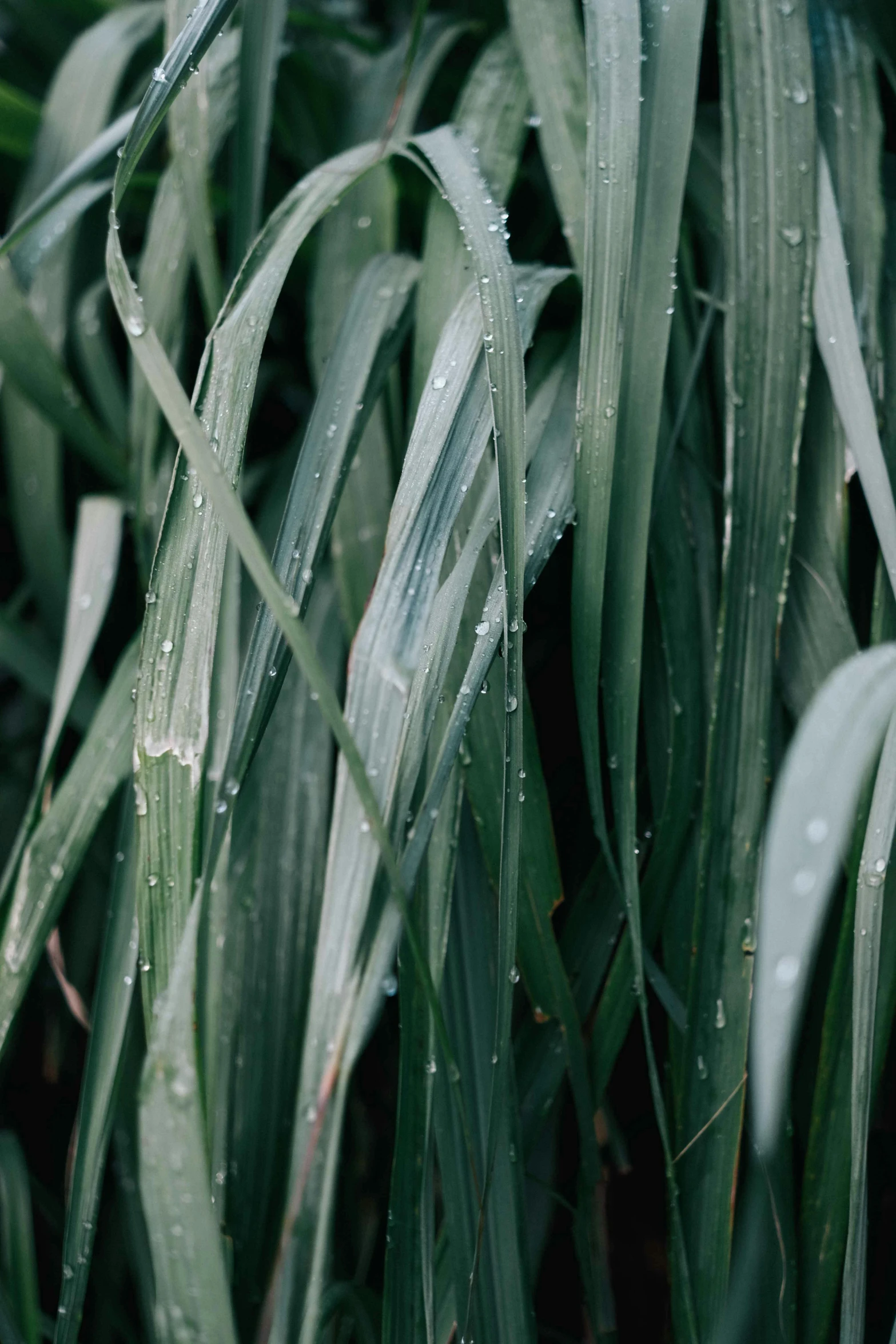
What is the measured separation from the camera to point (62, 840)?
44 centimetres

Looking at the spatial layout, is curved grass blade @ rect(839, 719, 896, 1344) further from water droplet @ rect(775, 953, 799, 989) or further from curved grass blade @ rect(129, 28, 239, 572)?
curved grass blade @ rect(129, 28, 239, 572)

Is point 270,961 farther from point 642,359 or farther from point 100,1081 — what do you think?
point 642,359

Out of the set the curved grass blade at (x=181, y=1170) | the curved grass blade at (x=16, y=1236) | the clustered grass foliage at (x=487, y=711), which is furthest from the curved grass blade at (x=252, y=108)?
the curved grass blade at (x=16, y=1236)

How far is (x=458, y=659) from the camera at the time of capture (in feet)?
1.25

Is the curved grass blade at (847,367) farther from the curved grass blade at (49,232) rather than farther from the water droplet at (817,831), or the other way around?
the curved grass blade at (49,232)

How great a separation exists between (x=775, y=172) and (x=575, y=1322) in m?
0.65

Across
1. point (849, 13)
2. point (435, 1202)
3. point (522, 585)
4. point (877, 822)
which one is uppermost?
point (849, 13)

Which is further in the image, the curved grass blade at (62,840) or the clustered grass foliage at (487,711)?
the curved grass blade at (62,840)

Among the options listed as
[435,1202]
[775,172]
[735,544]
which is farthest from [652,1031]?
[775,172]

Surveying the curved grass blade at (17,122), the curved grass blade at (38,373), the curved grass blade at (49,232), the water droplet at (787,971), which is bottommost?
the water droplet at (787,971)

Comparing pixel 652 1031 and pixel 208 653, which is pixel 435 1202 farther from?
pixel 208 653

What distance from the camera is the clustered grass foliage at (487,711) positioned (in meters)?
0.31

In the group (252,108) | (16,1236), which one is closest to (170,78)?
(252,108)

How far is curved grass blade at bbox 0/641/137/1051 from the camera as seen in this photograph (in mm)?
413
